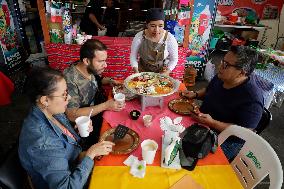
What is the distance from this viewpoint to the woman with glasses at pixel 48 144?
1606 millimetres

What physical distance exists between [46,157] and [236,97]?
182 cm

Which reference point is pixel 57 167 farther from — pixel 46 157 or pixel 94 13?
pixel 94 13

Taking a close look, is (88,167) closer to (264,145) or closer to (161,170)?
(161,170)

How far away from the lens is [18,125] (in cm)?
400

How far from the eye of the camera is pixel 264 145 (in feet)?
6.32

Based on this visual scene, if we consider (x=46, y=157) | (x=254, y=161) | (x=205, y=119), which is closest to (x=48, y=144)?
(x=46, y=157)

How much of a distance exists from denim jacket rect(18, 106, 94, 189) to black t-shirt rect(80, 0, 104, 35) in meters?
4.27

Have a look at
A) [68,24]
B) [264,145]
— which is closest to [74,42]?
[68,24]

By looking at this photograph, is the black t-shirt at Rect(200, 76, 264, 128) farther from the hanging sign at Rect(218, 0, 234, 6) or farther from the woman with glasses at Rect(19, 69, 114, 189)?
the hanging sign at Rect(218, 0, 234, 6)

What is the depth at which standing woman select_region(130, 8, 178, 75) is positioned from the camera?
335 centimetres

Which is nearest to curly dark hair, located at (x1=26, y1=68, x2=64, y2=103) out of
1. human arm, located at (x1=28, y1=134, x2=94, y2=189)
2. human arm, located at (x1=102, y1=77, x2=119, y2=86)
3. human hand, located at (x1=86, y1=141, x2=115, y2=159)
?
human arm, located at (x1=28, y1=134, x2=94, y2=189)

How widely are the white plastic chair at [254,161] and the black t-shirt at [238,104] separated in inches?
7.3

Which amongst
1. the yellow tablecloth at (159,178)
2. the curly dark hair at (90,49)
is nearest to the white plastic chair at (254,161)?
the yellow tablecloth at (159,178)

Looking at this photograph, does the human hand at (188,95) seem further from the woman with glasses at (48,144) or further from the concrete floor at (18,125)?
the concrete floor at (18,125)
